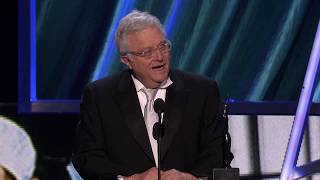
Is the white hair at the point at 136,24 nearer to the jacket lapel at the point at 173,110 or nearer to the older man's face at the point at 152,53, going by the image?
the older man's face at the point at 152,53

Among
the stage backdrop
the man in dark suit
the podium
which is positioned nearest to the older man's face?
the man in dark suit

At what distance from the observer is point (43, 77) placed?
326 centimetres

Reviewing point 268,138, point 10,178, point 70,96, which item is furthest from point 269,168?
point 10,178

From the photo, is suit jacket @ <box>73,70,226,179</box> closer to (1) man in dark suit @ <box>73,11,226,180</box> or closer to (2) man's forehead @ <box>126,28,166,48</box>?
(1) man in dark suit @ <box>73,11,226,180</box>

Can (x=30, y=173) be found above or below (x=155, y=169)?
below

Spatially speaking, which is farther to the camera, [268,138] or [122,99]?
[268,138]

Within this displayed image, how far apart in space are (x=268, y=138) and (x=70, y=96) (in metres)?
0.95

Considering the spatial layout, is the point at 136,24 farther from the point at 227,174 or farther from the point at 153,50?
the point at 227,174

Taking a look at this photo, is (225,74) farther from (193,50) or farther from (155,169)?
(155,169)

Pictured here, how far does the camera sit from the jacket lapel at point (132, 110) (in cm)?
252

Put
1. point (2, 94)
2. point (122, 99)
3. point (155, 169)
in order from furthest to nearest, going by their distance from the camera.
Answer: point (2, 94) < point (122, 99) < point (155, 169)

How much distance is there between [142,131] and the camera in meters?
2.53

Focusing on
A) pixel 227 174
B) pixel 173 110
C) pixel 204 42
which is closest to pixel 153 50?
pixel 173 110

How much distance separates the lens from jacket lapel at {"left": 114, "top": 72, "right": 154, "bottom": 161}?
2520 millimetres
